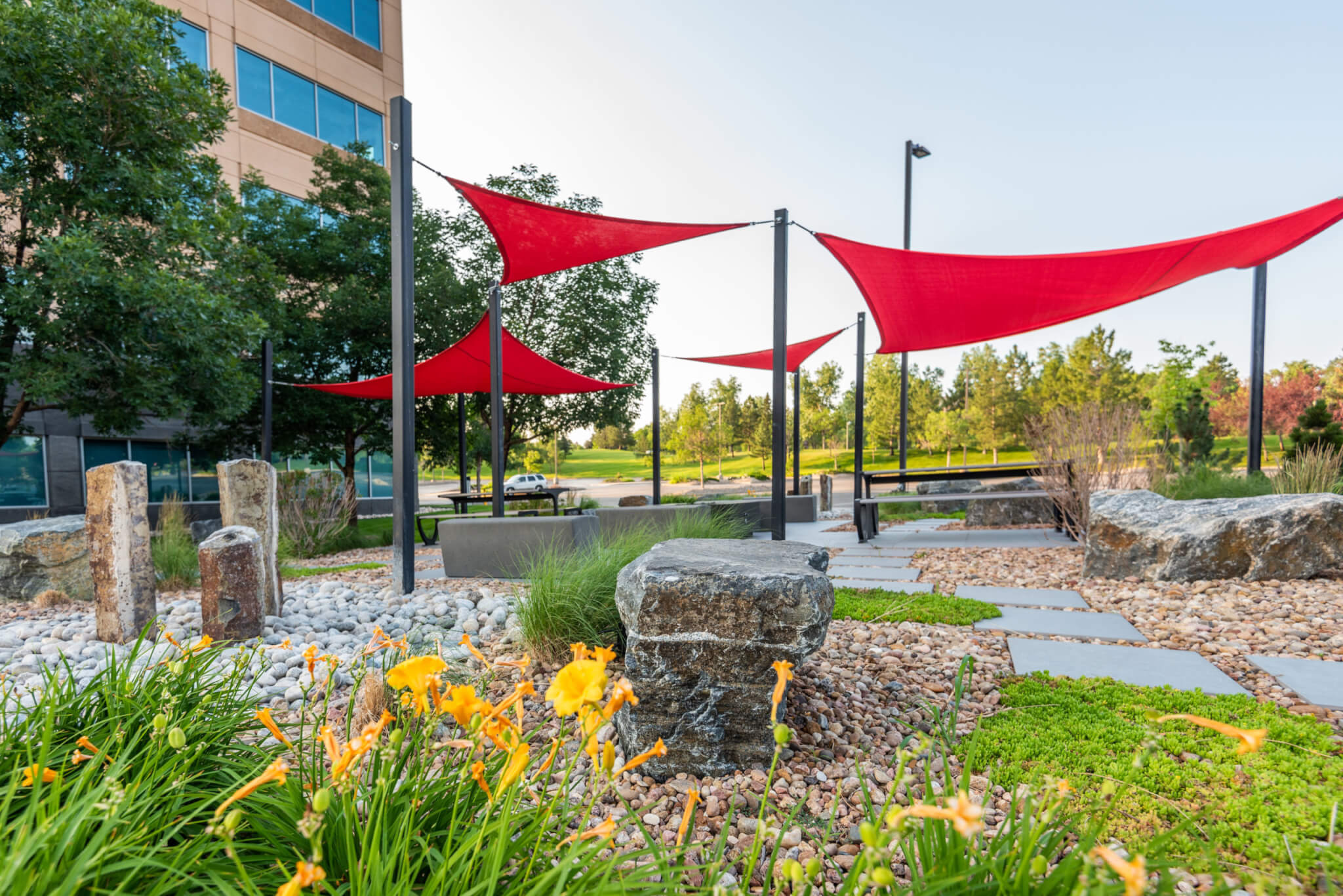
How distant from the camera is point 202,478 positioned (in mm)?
12500

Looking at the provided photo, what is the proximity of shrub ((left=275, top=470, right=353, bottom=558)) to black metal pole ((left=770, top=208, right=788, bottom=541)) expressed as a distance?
603cm

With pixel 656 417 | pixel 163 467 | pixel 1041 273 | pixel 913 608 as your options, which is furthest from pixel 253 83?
pixel 913 608

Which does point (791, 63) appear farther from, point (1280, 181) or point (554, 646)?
point (554, 646)

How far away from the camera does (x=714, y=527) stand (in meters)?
4.85

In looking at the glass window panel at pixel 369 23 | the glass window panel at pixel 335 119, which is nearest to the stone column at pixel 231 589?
the glass window panel at pixel 335 119

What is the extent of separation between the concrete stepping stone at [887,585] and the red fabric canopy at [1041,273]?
87.9 inches

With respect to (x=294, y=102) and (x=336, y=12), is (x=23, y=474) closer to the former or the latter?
(x=294, y=102)

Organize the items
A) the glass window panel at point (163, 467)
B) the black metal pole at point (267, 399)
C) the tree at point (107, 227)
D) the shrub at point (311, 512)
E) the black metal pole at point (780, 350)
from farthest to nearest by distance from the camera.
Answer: the glass window panel at point (163, 467) < the black metal pole at point (267, 399) < the shrub at point (311, 512) < the tree at point (107, 227) < the black metal pole at point (780, 350)

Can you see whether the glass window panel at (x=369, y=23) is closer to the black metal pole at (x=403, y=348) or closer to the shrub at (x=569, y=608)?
the black metal pole at (x=403, y=348)

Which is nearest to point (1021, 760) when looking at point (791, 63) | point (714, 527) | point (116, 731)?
point (116, 731)

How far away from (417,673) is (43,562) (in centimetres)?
579

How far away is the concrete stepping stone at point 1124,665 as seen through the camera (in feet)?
6.95

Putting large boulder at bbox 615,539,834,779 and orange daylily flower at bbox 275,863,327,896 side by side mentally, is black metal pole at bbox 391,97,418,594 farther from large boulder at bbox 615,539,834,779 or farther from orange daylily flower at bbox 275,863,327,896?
orange daylily flower at bbox 275,863,327,896

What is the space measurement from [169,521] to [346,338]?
5871mm
